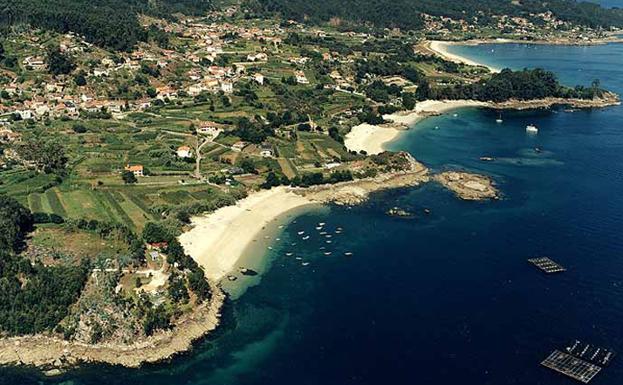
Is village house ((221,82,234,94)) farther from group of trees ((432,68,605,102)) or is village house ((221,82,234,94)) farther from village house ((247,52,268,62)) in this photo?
group of trees ((432,68,605,102))

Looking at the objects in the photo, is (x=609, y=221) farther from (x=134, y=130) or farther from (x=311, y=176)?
(x=134, y=130)

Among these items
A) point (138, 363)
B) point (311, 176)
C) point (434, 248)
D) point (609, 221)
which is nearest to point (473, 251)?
point (434, 248)

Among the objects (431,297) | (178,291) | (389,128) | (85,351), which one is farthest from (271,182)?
(85,351)

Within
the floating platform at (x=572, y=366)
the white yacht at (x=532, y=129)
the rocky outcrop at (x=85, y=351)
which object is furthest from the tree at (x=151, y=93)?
the floating platform at (x=572, y=366)

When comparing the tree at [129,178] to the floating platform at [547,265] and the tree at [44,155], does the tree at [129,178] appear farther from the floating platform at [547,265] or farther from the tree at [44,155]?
the floating platform at [547,265]

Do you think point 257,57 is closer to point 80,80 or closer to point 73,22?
point 73,22
